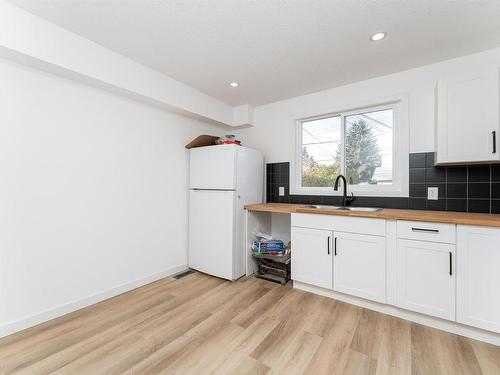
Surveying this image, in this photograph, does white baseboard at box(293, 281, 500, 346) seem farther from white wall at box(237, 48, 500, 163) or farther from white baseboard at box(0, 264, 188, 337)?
→ white baseboard at box(0, 264, 188, 337)

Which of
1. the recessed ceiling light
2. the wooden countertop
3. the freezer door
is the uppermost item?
the recessed ceiling light

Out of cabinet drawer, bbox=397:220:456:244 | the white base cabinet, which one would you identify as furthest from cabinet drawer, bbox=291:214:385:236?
cabinet drawer, bbox=397:220:456:244

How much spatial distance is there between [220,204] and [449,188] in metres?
2.28

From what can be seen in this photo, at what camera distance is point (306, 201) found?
9.91ft

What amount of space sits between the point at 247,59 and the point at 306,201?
178 cm

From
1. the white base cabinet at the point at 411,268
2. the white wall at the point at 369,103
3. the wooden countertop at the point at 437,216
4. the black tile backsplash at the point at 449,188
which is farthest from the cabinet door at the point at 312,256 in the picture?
the white wall at the point at 369,103

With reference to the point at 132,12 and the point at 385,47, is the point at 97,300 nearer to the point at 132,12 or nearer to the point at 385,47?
the point at 132,12

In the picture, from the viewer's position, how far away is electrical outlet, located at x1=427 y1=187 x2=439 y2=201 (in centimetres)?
222

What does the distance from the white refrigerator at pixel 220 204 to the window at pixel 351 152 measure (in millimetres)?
695

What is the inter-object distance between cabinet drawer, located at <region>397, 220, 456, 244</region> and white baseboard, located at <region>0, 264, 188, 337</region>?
98.9 inches

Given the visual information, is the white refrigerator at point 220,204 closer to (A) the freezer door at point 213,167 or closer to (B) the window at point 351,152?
(A) the freezer door at point 213,167

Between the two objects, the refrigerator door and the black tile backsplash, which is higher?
the black tile backsplash

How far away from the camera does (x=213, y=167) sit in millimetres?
2779

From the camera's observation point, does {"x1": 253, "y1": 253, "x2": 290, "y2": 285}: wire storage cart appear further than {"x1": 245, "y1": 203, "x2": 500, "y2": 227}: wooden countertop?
Yes
